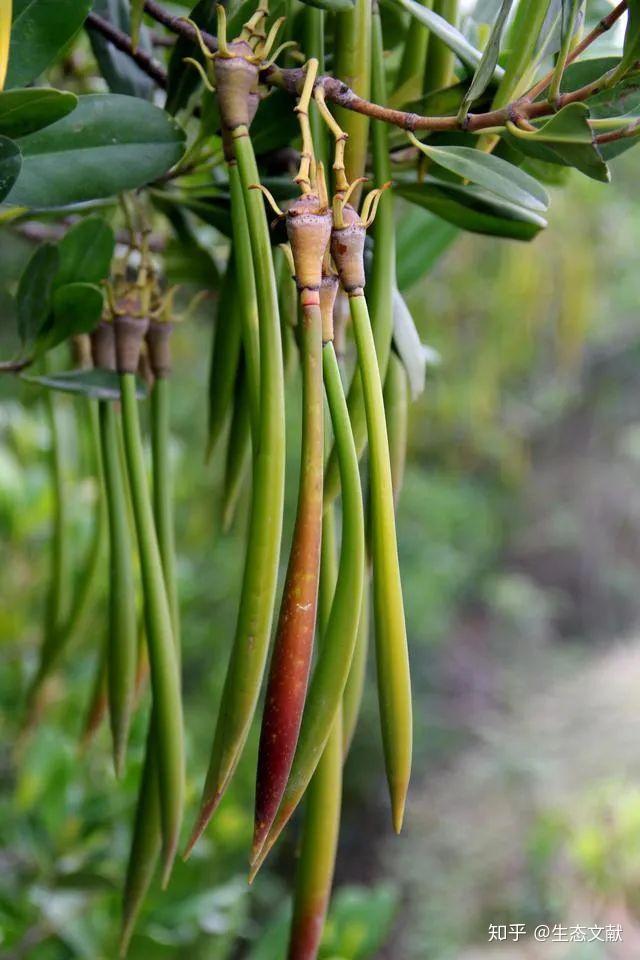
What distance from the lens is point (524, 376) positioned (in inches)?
116

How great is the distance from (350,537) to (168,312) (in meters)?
0.15

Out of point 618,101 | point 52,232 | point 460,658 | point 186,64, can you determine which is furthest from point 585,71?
point 460,658

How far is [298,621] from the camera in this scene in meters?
0.19

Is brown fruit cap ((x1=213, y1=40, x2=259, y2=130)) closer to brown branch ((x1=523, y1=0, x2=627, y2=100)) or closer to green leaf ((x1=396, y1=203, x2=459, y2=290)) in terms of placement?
brown branch ((x1=523, y1=0, x2=627, y2=100))

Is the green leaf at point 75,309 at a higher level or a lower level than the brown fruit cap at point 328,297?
lower

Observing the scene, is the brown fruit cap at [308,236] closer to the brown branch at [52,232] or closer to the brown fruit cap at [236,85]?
the brown fruit cap at [236,85]

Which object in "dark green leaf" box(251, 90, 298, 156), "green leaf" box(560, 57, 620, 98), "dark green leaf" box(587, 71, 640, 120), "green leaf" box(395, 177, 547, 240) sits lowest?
"green leaf" box(395, 177, 547, 240)

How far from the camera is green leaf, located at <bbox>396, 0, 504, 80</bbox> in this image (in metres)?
0.24

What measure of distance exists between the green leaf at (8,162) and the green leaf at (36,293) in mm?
69

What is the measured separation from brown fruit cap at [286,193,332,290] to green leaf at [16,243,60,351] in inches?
5.5

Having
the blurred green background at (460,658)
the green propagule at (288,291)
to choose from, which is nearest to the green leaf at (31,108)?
the green propagule at (288,291)

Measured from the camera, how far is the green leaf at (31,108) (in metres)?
0.23

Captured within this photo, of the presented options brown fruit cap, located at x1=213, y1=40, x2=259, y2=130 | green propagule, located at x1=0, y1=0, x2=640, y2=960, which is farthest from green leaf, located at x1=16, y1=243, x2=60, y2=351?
brown fruit cap, located at x1=213, y1=40, x2=259, y2=130

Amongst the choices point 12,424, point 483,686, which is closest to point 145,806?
point 12,424
